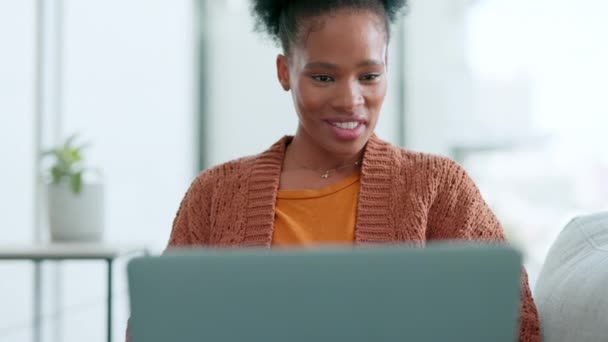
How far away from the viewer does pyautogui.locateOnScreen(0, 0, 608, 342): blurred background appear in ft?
9.96

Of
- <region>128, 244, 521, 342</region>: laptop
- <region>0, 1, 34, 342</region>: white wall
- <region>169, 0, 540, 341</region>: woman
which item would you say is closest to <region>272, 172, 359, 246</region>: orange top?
<region>169, 0, 540, 341</region>: woman

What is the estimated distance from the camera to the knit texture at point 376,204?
45.4 inches

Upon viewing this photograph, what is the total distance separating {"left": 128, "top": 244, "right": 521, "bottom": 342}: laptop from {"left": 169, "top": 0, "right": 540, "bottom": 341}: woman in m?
0.54

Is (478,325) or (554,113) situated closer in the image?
(478,325)

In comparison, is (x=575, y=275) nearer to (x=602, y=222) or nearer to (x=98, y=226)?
(x=602, y=222)

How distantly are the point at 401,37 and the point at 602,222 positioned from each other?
2.91 m

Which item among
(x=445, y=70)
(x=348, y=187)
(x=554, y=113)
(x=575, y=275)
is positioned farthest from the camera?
(x=445, y=70)

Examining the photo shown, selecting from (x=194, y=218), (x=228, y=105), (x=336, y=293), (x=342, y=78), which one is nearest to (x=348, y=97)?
(x=342, y=78)

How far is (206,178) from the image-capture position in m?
1.29

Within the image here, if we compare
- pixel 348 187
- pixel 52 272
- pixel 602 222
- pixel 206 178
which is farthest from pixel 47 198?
pixel 602 222

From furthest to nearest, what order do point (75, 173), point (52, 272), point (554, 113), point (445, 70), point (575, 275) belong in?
point (445, 70) → point (554, 113) → point (52, 272) → point (75, 173) → point (575, 275)

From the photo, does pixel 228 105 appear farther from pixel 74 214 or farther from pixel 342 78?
pixel 342 78

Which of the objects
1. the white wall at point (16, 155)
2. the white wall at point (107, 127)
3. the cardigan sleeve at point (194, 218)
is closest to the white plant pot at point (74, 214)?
the white wall at point (107, 127)

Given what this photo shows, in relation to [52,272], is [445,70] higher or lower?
higher
